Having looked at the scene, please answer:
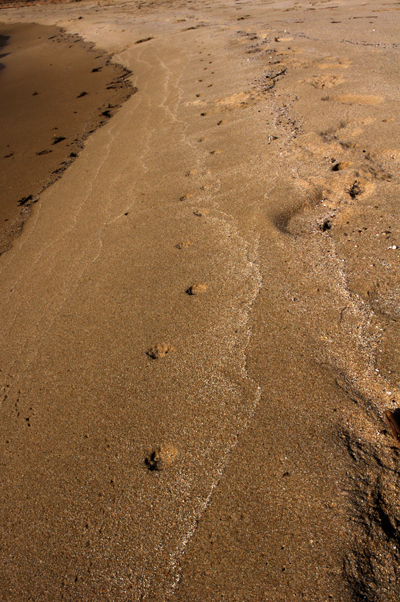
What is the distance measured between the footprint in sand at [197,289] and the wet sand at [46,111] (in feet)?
5.57

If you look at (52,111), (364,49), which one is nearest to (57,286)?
(52,111)

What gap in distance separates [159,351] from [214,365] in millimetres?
304

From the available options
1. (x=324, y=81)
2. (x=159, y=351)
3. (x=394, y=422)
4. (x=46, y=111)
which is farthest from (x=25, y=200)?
(x=394, y=422)

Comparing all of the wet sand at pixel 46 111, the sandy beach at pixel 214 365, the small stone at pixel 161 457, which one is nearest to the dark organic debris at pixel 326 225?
the sandy beach at pixel 214 365

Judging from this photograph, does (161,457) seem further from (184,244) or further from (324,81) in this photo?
(324,81)

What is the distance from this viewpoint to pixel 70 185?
11.7 ft

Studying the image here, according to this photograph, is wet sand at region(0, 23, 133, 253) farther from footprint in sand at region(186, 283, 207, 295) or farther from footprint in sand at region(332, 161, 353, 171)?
footprint in sand at region(332, 161, 353, 171)

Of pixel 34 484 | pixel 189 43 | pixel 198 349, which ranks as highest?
pixel 189 43

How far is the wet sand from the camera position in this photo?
3734mm

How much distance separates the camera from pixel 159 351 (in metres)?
1.89

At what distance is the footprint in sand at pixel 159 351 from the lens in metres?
1.87

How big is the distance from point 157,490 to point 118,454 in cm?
24

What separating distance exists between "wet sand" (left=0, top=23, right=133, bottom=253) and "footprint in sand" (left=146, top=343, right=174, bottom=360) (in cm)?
178

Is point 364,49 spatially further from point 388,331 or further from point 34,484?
point 34,484
